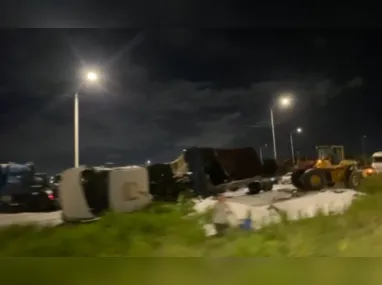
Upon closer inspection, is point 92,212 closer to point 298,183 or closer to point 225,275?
point 225,275

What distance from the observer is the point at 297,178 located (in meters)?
1.63

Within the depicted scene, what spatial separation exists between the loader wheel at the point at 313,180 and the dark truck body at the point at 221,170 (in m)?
0.11

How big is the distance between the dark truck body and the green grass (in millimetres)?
119

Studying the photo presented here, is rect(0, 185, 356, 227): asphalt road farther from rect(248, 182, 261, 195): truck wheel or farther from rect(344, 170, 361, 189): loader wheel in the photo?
rect(344, 170, 361, 189): loader wheel

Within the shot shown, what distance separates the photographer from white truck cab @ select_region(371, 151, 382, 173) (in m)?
1.62

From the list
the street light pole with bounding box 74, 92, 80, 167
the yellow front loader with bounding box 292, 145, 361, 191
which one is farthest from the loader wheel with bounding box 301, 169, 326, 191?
the street light pole with bounding box 74, 92, 80, 167

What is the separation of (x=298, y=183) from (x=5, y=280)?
998 millimetres

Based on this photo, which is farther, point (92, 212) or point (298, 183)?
point (298, 183)

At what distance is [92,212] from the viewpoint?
4.95ft

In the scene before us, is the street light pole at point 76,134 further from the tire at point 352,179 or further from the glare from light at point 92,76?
the tire at point 352,179

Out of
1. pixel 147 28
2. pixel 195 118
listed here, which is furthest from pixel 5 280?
pixel 147 28

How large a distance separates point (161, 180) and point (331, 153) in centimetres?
60

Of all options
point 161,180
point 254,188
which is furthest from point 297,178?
point 161,180

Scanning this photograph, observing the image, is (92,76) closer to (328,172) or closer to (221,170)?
(221,170)
